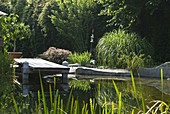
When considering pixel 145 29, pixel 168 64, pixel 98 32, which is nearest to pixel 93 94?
pixel 168 64

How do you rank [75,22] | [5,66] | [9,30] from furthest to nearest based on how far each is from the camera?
[75,22]
[9,30]
[5,66]

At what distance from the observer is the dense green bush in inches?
518

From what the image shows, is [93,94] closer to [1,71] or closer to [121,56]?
[1,71]

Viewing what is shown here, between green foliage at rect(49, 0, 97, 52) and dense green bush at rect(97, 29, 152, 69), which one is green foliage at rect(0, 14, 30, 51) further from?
green foliage at rect(49, 0, 97, 52)

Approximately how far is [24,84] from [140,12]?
23.3 feet

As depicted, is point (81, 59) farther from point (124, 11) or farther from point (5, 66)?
point (5, 66)

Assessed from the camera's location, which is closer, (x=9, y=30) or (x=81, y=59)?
(x=9, y=30)

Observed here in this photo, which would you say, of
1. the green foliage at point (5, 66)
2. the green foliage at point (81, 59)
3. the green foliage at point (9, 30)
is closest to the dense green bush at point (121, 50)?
the green foliage at point (81, 59)

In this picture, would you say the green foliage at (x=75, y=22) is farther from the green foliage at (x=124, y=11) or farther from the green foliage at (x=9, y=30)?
the green foliage at (x=9, y=30)

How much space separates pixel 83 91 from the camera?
830 cm

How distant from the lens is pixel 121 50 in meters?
13.4

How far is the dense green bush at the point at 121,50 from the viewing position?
13148mm

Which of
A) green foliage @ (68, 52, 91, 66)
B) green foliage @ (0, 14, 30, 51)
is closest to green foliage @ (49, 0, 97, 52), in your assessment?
green foliage @ (68, 52, 91, 66)

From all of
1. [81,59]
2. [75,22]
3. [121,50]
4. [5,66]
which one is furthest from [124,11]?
[5,66]
